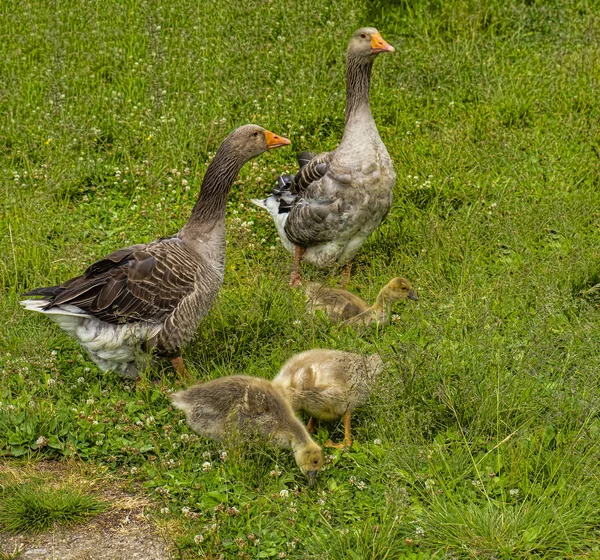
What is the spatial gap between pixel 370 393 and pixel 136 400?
1.69 metres

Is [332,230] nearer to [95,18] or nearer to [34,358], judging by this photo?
[34,358]

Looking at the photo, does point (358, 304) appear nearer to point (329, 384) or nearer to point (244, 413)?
point (329, 384)

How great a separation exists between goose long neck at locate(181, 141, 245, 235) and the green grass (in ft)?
7.66

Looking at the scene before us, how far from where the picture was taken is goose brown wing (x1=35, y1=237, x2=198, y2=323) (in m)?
6.21

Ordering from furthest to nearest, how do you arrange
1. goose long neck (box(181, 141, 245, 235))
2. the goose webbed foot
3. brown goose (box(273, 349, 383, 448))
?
goose long neck (box(181, 141, 245, 235))
the goose webbed foot
brown goose (box(273, 349, 383, 448))

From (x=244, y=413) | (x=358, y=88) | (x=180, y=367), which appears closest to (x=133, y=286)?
(x=180, y=367)

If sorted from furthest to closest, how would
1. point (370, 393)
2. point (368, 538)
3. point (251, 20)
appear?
point (251, 20)
point (370, 393)
point (368, 538)

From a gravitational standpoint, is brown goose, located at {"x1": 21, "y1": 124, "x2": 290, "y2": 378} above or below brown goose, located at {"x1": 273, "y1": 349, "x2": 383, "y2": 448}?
above

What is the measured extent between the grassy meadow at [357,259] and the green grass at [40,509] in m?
0.08

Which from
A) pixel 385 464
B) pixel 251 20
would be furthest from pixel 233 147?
pixel 251 20

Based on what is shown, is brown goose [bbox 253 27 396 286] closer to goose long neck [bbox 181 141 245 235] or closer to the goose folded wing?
goose long neck [bbox 181 141 245 235]

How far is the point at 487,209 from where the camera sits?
8664mm

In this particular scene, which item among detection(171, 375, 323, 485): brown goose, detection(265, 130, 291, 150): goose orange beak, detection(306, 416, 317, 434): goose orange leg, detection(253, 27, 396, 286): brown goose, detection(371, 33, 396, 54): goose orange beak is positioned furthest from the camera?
detection(371, 33, 396, 54): goose orange beak

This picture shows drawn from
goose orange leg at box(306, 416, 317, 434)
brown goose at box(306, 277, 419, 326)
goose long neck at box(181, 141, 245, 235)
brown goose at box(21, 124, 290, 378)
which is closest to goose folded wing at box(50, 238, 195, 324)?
brown goose at box(21, 124, 290, 378)
